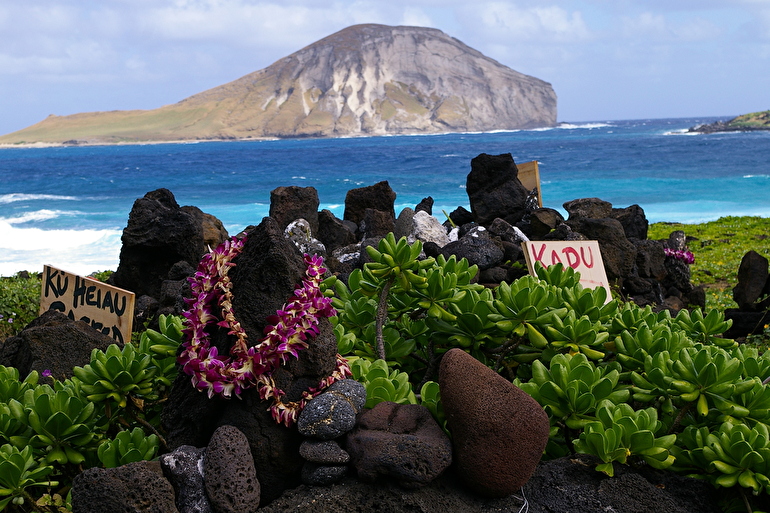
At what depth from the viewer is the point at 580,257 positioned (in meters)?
3.94

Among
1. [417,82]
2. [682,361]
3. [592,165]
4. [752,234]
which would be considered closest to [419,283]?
[682,361]

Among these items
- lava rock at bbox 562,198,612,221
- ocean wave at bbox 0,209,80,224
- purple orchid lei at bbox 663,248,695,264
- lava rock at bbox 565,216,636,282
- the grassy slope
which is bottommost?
ocean wave at bbox 0,209,80,224

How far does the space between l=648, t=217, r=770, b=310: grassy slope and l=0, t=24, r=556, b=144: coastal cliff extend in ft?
345

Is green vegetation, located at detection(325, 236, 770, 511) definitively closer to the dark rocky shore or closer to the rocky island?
the dark rocky shore

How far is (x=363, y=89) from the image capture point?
125 m

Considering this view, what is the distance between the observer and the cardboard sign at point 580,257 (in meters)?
3.73

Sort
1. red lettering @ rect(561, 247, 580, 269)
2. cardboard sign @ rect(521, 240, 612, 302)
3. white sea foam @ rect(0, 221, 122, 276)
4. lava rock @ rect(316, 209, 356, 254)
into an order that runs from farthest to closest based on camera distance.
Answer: white sea foam @ rect(0, 221, 122, 276)
lava rock @ rect(316, 209, 356, 254)
red lettering @ rect(561, 247, 580, 269)
cardboard sign @ rect(521, 240, 612, 302)

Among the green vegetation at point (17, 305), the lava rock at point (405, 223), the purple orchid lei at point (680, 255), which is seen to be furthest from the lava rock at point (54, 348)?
the purple orchid lei at point (680, 255)

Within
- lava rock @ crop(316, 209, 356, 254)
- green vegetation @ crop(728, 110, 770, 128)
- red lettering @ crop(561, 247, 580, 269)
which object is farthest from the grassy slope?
green vegetation @ crop(728, 110, 770, 128)

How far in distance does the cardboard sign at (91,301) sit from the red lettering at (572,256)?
263 centimetres

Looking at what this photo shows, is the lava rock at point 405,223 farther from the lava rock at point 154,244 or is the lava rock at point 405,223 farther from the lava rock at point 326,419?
the lava rock at point 326,419

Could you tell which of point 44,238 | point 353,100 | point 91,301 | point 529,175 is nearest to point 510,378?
point 91,301

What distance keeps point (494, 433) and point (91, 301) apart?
3.09 metres

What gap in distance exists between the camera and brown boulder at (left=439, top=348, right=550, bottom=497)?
1649 millimetres
